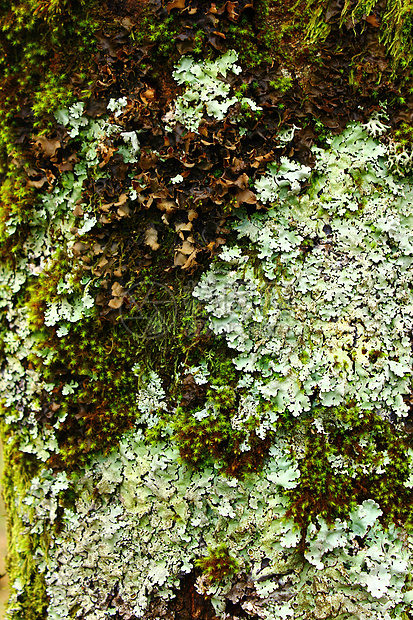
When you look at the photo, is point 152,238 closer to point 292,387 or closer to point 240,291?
point 240,291

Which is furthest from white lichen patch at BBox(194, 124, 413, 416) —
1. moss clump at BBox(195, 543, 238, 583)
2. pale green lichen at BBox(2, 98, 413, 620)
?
moss clump at BBox(195, 543, 238, 583)

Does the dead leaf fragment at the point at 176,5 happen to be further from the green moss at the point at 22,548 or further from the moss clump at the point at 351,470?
the green moss at the point at 22,548

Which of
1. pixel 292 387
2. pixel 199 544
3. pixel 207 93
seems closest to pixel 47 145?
pixel 207 93

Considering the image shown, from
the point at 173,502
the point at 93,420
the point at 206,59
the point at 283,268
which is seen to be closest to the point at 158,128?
the point at 206,59

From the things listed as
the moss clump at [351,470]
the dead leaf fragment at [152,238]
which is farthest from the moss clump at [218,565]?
the dead leaf fragment at [152,238]

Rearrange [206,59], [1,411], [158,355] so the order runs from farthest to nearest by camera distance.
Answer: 1. [1,411]
2. [158,355]
3. [206,59]

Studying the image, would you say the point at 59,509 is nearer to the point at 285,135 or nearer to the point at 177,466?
the point at 177,466

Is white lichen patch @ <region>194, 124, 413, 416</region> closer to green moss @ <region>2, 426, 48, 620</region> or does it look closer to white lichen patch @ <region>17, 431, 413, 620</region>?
white lichen patch @ <region>17, 431, 413, 620</region>
